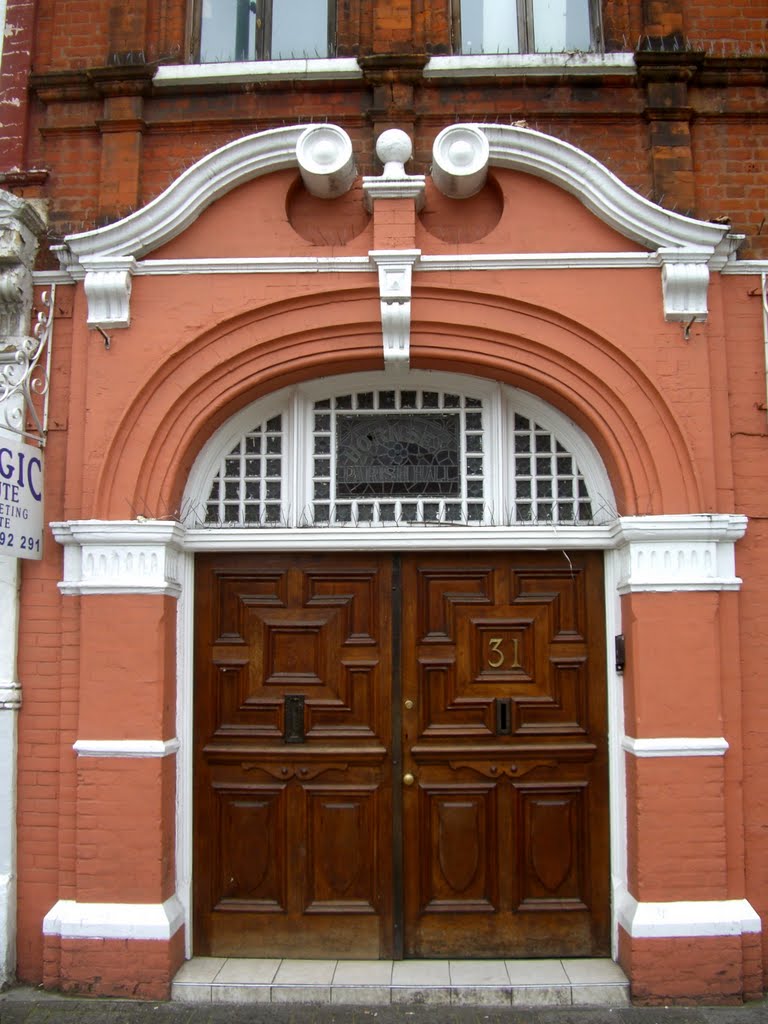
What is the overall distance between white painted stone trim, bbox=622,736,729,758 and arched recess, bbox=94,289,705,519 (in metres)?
1.25

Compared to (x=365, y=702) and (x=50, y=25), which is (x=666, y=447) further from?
(x=50, y=25)

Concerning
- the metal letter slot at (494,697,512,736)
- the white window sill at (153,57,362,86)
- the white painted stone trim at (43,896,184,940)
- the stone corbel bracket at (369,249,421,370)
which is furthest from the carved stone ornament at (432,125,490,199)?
the white painted stone trim at (43,896,184,940)

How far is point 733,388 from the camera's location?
5375 mm

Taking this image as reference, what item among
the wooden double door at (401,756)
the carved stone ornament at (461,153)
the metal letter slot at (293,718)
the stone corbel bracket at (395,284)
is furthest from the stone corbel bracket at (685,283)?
the metal letter slot at (293,718)

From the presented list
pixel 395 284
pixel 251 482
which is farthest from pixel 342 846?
pixel 395 284

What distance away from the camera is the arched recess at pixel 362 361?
5.27 meters

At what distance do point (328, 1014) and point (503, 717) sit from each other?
1817 mm

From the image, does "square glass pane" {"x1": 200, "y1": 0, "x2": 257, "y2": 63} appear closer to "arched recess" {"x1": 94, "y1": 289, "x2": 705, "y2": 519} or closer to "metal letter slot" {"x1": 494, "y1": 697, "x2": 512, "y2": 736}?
"arched recess" {"x1": 94, "y1": 289, "x2": 705, "y2": 519}

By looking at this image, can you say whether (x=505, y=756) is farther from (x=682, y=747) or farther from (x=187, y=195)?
(x=187, y=195)

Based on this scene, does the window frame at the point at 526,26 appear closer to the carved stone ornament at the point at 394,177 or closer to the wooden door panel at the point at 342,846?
the carved stone ornament at the point at 394,177

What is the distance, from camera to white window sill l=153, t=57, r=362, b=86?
18.5ft

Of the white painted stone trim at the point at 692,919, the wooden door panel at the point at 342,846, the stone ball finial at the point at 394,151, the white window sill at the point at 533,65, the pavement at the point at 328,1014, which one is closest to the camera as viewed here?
the pavement at the point at 328,1014

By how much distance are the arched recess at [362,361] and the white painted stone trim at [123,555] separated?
12 centimetres

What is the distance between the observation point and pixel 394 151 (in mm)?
5309
